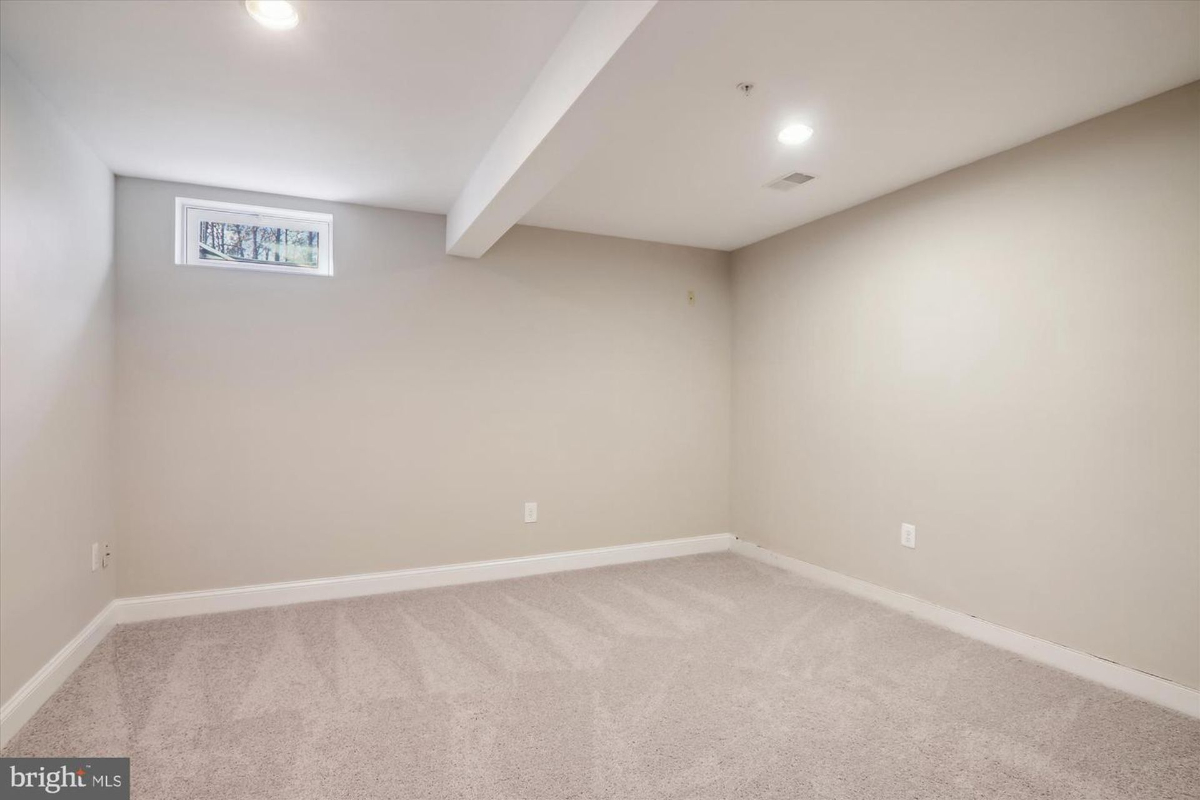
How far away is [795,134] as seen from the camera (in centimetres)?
256

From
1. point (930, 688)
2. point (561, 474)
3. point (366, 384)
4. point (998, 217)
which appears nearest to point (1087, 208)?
point (998, 217)

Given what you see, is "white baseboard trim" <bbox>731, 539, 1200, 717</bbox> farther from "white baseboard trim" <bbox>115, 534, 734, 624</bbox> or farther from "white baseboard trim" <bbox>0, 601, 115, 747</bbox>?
"white baseboard trim" <bbox>0, 601, 115, 747</bbox>

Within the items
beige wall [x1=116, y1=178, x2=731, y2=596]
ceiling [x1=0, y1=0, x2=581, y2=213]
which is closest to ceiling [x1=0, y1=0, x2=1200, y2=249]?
ceiling [x1=0, y1=0, x2=581, y2=213]

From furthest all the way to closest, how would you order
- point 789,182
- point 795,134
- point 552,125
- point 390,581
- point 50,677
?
point 390,581, point 789,182, point 795,134, point 50,677, point 552,125

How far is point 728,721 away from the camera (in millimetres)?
2129

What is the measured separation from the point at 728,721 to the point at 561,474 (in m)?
2.15

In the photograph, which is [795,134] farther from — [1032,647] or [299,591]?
[299,591]

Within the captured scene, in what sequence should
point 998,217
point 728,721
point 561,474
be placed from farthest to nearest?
point 561,474 → point 998,217 → point 728,721

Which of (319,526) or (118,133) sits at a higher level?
(118,133)

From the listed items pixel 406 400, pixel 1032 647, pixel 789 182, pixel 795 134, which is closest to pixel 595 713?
pixel 1032 647

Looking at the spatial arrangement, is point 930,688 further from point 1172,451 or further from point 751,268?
point 751,268

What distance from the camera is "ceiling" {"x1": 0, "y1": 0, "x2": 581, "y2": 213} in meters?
1.80

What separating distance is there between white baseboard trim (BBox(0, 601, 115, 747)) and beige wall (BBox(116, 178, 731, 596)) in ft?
1.06

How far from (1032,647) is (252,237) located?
443 centimetres
